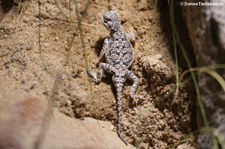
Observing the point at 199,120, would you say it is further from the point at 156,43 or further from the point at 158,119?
the point at 156,43

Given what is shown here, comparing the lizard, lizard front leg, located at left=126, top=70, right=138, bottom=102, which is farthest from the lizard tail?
lizard front leg, located at left=126, top=70, right=138, bottom=102

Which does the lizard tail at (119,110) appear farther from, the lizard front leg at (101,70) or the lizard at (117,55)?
the lizard front leg at (101,70)

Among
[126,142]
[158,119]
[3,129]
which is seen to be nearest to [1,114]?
[3,129]

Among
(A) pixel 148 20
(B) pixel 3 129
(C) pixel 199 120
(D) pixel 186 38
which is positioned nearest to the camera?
(B) pixel 3 129

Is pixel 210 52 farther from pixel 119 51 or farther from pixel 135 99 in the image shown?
pixel 119 51

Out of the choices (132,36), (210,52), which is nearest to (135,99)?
(132,36)

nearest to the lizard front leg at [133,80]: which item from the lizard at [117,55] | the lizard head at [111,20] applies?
the lizard at [117,55]
